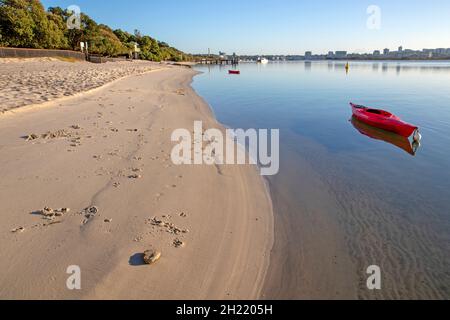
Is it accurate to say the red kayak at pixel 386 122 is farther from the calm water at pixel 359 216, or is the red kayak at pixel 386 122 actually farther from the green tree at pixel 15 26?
the green tree at pixel 15 26

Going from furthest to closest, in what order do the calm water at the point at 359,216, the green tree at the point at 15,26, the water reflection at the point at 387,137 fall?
the green tree at the point at 15,26 → the water reflection at the point at 387,137 → the calm water at the point at 359,216

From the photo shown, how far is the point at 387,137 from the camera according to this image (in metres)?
15.0

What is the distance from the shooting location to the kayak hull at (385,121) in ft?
47.0

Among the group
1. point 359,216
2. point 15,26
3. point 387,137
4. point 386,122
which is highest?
point 15,26

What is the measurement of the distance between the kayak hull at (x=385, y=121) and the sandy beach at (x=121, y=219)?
9.67m

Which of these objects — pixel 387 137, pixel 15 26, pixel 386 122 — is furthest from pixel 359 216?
pixel 15 26

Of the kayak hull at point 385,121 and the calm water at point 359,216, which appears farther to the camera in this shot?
the kayak hull at point 385,121

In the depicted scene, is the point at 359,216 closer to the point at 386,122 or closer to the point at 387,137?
the point at 387,137

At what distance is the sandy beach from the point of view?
4109 mm

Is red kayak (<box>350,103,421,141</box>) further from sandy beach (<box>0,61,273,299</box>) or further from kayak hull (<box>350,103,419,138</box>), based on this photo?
sandy beach (<box>0,61,273,299</box>)

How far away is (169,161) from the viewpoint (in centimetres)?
862

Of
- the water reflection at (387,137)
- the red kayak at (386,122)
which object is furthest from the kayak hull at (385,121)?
the water reflection at (387,137)

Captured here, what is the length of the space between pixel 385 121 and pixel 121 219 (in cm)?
1507

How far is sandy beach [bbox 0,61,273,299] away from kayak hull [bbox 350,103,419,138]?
31.7ft
